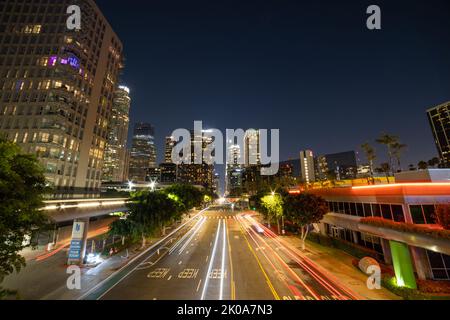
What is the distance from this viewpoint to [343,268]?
26719 millimetres

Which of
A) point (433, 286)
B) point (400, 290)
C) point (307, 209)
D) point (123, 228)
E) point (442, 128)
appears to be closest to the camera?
point (400, 290)

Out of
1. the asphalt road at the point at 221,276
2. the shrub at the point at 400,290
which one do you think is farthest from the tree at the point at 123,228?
the shrub at the point at 400,290

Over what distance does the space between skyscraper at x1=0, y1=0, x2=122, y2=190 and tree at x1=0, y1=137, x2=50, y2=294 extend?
187ft

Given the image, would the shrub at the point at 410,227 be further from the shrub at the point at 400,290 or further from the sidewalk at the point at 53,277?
the sidewalk at the point at 53,277

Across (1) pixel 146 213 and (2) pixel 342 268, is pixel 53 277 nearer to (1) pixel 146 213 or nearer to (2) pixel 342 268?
(1) pixel 146 213

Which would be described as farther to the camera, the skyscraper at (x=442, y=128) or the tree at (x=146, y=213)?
the skyscraper at (x=442, y=128)

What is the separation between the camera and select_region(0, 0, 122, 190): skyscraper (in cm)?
6238

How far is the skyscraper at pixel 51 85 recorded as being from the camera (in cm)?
6238

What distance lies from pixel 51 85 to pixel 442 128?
233 metres

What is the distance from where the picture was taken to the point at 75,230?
1113 inches

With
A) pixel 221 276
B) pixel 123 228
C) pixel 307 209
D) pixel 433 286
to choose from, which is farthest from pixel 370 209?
pixel 123 228

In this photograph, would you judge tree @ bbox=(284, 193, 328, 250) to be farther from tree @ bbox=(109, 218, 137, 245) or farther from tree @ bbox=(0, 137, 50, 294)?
tree @ bbox=(0, 137, 50, 294)

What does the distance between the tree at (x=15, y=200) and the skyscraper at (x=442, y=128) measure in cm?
21465

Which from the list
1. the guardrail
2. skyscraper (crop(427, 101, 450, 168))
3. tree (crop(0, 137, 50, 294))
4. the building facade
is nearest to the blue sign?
the guardrail
